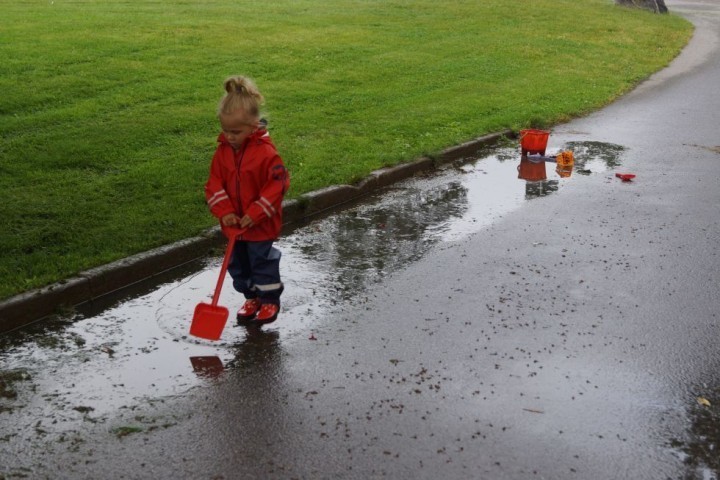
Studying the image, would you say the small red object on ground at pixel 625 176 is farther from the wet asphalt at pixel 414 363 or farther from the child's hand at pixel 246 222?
the child's hand at pixel 246 222

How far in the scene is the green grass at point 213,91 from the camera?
7738 mm

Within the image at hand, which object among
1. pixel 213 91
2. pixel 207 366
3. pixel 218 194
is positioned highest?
pixel 218 194

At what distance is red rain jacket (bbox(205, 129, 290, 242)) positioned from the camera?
5621 mm

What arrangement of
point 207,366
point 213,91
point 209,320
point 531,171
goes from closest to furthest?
point 207,366, point 209,320, point 531,171, point 213,91

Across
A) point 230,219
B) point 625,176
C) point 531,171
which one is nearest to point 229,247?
point 230,219

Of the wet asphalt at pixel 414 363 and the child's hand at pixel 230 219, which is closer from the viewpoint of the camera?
the wet asphalt at pixel 414 363

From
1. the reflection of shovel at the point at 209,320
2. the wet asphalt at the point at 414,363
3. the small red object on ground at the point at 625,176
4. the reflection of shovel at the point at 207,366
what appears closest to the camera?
the wet asphalt at the point at 414,363

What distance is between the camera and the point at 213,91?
12.8 meters

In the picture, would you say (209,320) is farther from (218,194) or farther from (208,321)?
(218,194)

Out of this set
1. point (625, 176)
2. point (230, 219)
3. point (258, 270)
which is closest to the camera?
point (230, 219)

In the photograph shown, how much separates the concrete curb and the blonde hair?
1.55 meters

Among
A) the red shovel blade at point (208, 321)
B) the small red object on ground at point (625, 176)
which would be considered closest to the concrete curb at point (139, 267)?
the red shovel blade at point (208, 321)

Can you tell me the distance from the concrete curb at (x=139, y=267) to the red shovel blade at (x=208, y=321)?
1063mm

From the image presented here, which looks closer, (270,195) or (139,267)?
(270,195)
